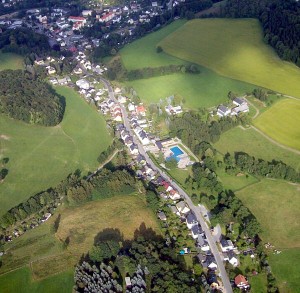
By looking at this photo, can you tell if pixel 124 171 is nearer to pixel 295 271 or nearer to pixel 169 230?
pixel 169 230

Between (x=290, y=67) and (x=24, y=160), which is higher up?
(x=290, y=67)

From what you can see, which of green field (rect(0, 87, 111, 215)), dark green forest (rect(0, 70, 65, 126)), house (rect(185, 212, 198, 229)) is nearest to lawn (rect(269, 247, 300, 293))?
house (rect(185, 212, 198, 229))

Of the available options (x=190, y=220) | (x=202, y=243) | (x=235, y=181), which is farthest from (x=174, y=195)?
(x=202, y=243)

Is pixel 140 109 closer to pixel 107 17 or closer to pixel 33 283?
pixel 33 283

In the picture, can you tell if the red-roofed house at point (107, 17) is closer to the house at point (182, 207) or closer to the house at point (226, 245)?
the house at point (182, 207)

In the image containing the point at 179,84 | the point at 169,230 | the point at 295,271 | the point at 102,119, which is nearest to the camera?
the point at 295,271

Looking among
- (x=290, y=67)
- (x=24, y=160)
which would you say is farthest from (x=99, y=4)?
(x=24, y=160)

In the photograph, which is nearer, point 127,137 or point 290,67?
point 127,137
